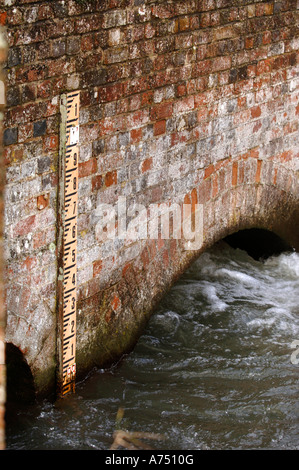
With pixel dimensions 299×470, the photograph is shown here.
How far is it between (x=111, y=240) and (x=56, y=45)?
1.29 m

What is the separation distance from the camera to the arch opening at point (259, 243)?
24.1 feet

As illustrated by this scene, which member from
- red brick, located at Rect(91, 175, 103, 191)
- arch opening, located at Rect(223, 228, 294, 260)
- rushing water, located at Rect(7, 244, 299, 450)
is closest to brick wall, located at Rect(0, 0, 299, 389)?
red brick, located at Rect(91, 175, 103, 191)

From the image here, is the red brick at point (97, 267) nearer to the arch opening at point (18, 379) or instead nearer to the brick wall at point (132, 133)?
the brick wall at point (132, 133)

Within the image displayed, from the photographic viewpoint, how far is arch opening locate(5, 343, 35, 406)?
4559 mm

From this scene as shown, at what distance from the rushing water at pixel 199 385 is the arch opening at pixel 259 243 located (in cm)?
68

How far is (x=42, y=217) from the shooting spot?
14.6ft

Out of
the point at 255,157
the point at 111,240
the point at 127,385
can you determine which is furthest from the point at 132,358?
the point at 255,157

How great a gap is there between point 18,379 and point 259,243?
11.2 ft

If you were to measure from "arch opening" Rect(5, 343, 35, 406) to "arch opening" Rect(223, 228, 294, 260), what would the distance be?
3193 millimetres

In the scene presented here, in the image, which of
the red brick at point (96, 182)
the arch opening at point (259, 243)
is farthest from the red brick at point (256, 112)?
the red brick at point (96, 182)

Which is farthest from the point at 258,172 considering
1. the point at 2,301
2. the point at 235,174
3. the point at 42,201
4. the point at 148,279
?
the point at 2,301

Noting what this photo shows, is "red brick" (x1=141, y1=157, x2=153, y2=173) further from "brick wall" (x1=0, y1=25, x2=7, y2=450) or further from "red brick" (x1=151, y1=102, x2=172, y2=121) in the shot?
"brick wall" (x1=0, y1=25, x2=7, y2=450)

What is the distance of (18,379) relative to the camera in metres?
4.67
